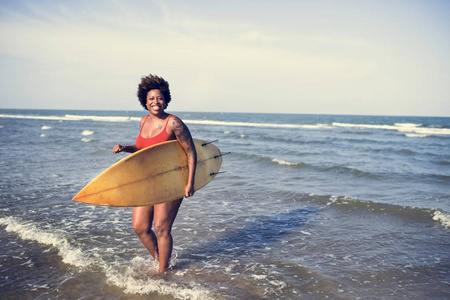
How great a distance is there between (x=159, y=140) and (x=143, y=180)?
50 cm

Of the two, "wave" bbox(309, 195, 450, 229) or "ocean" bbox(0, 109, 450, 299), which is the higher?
"wave" bbox(309, 195, 450, 229)

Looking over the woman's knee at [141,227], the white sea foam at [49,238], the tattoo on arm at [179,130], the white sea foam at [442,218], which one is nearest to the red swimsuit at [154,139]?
the tattoo on arm at [179,130]

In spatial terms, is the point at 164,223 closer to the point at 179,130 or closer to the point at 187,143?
the point at 187,143

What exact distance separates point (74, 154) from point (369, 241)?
1301 centimetres

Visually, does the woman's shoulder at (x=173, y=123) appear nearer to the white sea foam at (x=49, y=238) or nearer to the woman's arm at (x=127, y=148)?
the woman's arm at (x=127, y=148)

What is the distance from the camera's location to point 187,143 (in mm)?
3363

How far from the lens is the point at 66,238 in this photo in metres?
4.62

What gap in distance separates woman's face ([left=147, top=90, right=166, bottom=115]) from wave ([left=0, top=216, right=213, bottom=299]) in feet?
6.11

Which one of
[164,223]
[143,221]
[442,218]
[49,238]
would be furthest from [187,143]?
[442,218]

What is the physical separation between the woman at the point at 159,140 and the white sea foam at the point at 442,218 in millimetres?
4889

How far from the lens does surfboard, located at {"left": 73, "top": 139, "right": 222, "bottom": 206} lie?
3402 mm

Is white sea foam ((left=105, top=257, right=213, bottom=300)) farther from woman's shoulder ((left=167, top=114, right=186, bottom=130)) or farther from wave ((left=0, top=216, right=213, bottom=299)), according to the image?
woman's shoulder ((left=167, top=114, right=186, bottom=130))

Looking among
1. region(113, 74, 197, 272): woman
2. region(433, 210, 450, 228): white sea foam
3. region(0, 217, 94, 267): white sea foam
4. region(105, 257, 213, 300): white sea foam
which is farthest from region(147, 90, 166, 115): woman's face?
region(433, 210, 450, 228): white sea foam

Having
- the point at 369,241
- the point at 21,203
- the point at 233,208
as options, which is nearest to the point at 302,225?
the point at 369,241
